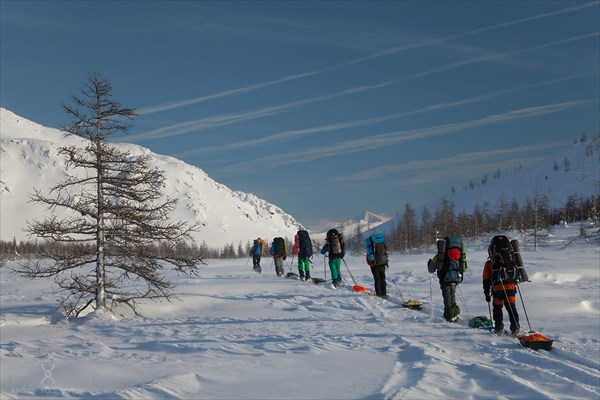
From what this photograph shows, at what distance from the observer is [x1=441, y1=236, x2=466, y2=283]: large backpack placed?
12570 mm

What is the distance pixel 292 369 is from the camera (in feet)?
25.4

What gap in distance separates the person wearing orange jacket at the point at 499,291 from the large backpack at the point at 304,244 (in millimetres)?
12778

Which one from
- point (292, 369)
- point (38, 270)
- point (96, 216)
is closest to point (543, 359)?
point (292, 369)

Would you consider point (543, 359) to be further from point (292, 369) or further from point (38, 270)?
point (38, 270)

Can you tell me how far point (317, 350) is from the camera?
9.06 metres

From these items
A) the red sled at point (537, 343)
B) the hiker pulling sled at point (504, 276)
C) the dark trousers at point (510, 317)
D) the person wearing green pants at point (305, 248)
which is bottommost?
the red sled at point (537, 343)

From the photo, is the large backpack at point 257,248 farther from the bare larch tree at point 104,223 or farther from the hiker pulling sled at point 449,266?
the hiker pulling sled at point 449,266

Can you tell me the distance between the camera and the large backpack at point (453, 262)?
41.2 ft

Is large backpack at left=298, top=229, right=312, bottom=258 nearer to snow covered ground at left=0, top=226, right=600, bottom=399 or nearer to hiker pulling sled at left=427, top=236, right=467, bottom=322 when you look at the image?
snow covered ground at left=0, top=226, right=600, bottom=399

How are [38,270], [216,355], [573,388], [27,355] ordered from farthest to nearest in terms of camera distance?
[38,270], [27,355], [216,355], [573,388]

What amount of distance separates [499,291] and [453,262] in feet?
5.65

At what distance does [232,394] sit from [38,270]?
46.1 feet

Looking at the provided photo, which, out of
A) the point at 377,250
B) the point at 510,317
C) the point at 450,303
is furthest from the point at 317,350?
the point at 377,250

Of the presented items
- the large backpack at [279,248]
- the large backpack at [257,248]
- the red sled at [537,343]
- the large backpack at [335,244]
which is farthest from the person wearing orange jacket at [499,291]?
the large backpack at [257,248]
